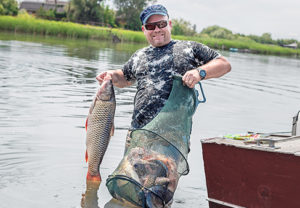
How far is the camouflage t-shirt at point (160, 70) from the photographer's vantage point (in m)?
4.75

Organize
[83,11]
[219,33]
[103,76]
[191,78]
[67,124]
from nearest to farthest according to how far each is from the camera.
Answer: [191,78] → [103,76] → [67,124] → [83,11] → [219,33]

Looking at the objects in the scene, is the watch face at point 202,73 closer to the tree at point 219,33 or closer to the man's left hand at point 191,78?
the man's left hand at point 191,78

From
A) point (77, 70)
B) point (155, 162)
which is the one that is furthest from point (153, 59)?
point (77, 70)

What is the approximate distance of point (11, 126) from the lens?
8836 millimetres

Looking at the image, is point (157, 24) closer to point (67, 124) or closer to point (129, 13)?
point (67, 124)

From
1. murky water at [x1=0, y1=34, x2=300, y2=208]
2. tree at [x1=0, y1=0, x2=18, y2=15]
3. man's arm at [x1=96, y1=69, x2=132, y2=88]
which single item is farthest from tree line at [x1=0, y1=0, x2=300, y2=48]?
man's arm at [x1=96, y1=69, x2=132, y2=88]

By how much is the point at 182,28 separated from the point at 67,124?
394 ft

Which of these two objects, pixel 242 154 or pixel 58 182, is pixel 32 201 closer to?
pixel 58 182

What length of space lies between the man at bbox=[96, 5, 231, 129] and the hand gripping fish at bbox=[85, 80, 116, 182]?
0.25 metres

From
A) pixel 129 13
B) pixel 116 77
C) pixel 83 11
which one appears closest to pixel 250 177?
pixel 116 77

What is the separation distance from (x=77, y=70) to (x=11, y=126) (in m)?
12.0

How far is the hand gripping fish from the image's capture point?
15.3 ft

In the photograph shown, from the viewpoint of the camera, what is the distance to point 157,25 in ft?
15.6

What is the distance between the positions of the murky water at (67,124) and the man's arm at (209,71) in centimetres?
169
